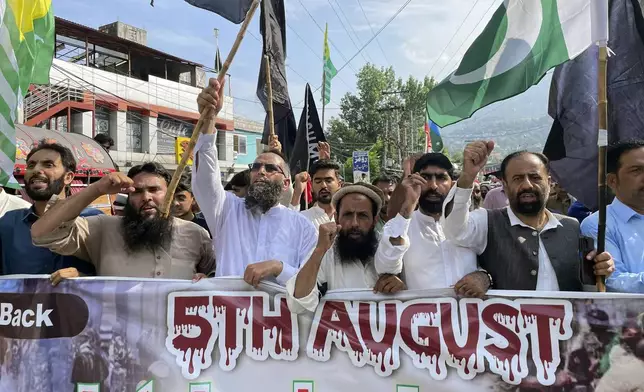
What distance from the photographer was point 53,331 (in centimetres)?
271

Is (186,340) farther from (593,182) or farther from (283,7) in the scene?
(283,7)

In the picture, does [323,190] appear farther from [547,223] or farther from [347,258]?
[547,223]

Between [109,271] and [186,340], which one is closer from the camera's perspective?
[186,340]

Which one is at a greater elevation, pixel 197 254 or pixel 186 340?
pixel 197 254

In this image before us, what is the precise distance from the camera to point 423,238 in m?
2.90

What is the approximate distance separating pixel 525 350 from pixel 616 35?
206cm

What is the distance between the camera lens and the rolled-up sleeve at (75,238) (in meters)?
2.68

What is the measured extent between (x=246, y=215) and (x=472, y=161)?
4.92 ft

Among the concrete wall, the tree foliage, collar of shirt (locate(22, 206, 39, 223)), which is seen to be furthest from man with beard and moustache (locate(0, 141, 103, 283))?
the tree foliage

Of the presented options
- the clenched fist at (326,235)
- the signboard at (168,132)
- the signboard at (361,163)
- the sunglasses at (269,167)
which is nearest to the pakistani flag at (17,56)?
the sunglasses at (269,167)

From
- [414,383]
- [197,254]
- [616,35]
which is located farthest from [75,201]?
[616,35]

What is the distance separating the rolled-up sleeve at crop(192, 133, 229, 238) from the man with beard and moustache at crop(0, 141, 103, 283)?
80 centimetres

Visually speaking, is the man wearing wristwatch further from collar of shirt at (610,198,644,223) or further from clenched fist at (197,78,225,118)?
clenched fist at (197,78,225,118)

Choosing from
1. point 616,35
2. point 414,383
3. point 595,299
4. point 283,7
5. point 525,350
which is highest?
point 283,7
